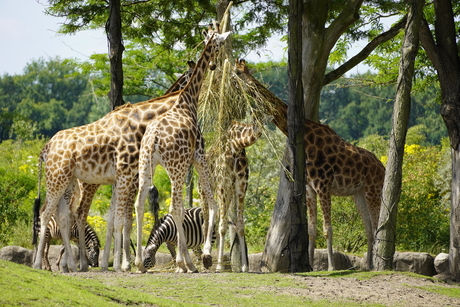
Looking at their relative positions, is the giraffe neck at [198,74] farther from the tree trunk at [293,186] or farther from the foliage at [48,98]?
the foliage at [48,98]

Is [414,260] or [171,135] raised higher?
[171,135]

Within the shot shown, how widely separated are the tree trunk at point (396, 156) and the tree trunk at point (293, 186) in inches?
47.7

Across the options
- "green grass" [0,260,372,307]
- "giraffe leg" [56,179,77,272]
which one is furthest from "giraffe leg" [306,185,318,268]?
"giraffe leg" [56,179,77,272]

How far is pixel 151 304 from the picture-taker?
6.39 m

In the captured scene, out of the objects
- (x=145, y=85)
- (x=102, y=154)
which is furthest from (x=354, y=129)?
(x=102, y=154)

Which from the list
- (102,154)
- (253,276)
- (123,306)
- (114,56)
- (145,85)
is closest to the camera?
(123,306)

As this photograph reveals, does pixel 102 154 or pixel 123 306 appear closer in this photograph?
pixel 123 306

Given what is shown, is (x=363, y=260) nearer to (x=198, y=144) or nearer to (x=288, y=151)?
(x=288, y=151)

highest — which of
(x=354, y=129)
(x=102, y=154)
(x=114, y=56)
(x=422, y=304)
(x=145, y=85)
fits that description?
(x=354, y=129)

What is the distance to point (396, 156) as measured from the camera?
9727mm

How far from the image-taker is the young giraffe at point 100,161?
941 centimetres

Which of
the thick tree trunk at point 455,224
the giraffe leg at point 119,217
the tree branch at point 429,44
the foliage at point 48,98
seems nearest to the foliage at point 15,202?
the giraffe leg at point 119,217

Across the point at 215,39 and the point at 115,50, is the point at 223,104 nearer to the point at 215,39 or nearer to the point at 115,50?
the point at 215,39

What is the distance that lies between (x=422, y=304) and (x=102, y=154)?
17.1ft
